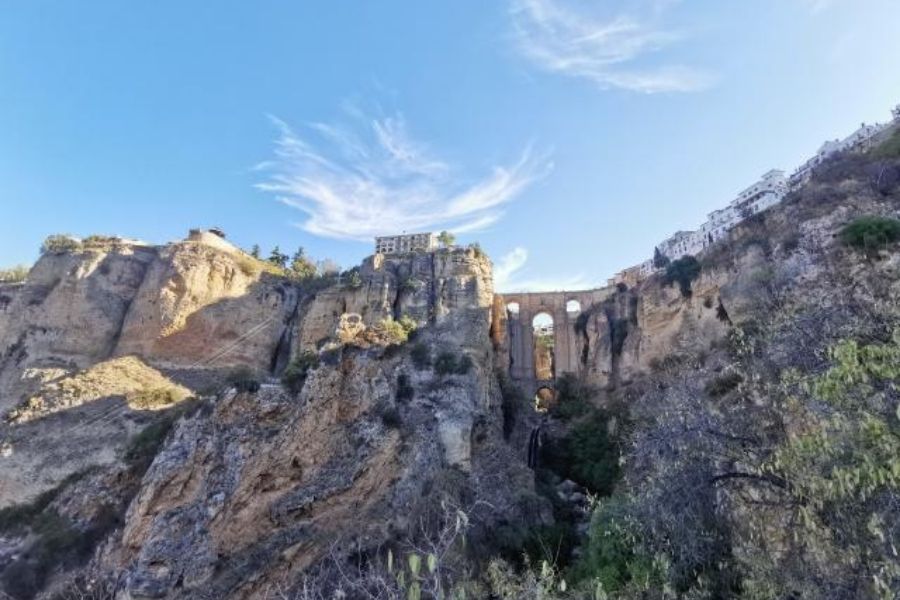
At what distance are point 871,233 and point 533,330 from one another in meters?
23.6

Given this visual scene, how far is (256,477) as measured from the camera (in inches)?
891

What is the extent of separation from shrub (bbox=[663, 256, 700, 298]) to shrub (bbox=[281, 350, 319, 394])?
21936mm

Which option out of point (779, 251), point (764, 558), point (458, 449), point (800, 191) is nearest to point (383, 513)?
point (458, 449)

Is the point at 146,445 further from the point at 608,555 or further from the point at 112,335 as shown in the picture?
the point at 608,555

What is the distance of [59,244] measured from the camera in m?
41.4

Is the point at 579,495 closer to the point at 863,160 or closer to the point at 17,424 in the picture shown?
the point at 863,160

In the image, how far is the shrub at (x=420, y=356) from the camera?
29328 millimetres

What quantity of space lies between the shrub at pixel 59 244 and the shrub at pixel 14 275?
6.91 m

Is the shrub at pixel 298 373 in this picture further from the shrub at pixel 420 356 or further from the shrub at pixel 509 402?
the shrub at pixel 509 402

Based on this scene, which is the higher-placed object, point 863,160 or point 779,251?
point 863,160

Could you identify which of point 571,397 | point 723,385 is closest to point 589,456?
point 571,397

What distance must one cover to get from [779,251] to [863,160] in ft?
25.5

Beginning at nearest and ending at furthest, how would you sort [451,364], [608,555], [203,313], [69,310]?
[608,555]
[451,364]
[69,310]
[203,313]

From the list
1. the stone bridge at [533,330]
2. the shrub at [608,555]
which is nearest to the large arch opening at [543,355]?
the stone bridge at [533,330]
